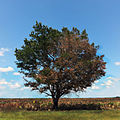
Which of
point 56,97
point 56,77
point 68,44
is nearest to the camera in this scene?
point 56,77

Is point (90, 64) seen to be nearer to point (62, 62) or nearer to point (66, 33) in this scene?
point (62, 62)

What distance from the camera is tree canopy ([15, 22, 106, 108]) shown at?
24.2 meters

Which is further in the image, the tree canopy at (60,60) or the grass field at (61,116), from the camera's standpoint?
the tree canopy at (60,60)

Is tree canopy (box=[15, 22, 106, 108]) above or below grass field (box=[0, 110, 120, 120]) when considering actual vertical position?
above

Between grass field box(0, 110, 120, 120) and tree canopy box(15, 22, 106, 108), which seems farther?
tree canopy box(15, 22, 106, 108)

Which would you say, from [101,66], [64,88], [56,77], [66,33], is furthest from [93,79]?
[66,33]

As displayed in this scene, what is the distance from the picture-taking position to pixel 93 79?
26.3 metres

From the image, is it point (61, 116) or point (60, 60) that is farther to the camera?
point (60, 60)

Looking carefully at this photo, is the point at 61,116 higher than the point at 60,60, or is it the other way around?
the point at 60,60

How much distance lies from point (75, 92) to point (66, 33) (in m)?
9.47

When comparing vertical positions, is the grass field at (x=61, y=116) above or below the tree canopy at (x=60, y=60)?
below

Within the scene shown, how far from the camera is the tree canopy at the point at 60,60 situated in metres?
24.2

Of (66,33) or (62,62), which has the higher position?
(66,33)

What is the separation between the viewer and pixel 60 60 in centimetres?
2391
